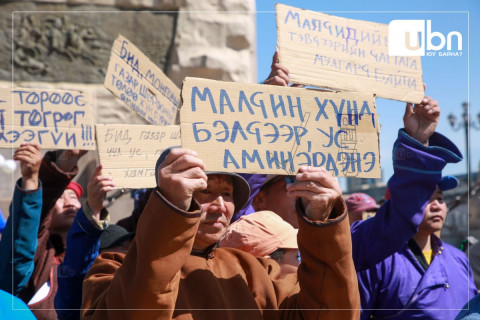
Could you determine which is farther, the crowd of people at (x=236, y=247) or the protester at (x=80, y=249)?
the protester at (x=80, y=249)

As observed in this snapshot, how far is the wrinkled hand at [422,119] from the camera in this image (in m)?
2.86

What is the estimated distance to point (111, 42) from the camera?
20.5 ft

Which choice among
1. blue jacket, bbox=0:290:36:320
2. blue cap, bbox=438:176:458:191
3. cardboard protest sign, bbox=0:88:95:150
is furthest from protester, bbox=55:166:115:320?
blue cap, bbox=438:176:458:191

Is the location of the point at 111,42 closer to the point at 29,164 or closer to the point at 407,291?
the point at 29,164

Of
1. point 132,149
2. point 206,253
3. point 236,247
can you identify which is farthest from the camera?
point 132,149

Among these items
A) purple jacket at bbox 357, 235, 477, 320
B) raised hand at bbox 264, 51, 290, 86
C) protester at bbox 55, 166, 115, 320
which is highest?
raised hand at bbox 264, 51, 290, 86

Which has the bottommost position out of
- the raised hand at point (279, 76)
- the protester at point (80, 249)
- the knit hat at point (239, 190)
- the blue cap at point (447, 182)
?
the protester at point (80, 249)

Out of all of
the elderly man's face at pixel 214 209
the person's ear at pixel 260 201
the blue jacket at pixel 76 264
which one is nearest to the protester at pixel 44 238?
the blue jacket at pixel 76 264

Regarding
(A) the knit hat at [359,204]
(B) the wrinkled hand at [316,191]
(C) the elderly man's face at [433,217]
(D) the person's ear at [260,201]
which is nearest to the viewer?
(B) the wrinkled hand at [316,191]

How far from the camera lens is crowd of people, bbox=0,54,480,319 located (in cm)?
186

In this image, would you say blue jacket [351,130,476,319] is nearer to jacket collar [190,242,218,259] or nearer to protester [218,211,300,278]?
protester [218,211,300,278]

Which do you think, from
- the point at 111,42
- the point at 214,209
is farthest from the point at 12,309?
the point at 111,42

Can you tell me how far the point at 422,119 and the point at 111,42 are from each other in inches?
157

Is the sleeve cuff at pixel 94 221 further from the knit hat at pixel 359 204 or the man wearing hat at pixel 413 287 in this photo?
the knit hat at pixel 359 204
